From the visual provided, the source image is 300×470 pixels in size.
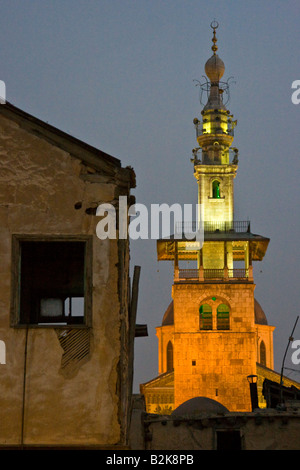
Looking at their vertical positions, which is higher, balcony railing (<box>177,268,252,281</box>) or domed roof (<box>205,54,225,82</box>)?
domed roof (<box>205,54,225,82</box>)

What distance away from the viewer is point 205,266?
2470 inches

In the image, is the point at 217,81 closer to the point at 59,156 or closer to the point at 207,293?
the point at 207,293

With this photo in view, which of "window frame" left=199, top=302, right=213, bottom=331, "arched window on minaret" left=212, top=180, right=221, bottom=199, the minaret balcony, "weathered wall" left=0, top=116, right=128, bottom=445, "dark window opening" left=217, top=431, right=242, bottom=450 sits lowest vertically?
"dark window opening" left=217, top=431, right=242, bottom=450

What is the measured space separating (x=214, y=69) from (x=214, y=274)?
17.4 metres

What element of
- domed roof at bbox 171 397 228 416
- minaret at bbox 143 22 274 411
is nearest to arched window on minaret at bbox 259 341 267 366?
minaret at bbox 143 22 274 411

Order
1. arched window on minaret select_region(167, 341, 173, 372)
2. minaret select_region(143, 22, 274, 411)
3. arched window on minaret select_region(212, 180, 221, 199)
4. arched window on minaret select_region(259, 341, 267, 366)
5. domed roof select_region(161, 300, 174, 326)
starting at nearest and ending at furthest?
minaret select_region(143, 22, 274, 411)
arched window on minaret select_region(212, 180, 221, 199)
arched window on minaret select_region(167, 341, 173, 372)
arched window on minaret select_region(259, 341, 267, 366)
domed roof select_region(161, 300, 174, 326)

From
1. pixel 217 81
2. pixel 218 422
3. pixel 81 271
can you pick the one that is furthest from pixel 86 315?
pixel 217 81

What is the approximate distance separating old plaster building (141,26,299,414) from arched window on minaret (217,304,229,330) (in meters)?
0.01

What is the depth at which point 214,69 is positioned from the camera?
70938 millimetres

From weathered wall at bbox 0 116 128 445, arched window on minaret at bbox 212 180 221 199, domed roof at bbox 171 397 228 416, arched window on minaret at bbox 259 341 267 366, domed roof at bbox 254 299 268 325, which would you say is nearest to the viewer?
weathered wall at bbox 0 116 128 445

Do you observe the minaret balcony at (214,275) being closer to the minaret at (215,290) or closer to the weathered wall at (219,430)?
the minaret at (215,290)

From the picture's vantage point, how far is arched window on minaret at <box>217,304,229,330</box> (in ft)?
198

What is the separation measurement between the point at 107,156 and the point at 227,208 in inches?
2061

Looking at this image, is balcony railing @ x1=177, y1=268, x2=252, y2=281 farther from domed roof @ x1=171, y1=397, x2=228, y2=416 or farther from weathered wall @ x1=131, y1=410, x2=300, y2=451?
weathered wall @ x1=131, y1=410, x2=300, y2=451
